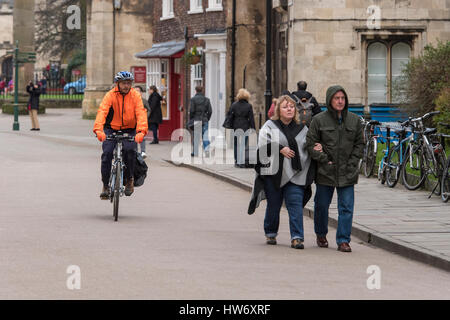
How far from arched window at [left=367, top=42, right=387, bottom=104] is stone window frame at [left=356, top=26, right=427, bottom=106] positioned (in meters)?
0.13

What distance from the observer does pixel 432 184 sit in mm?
16672

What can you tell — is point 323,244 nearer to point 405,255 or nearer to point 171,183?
point 405,255

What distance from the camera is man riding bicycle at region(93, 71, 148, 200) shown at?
1373 cm

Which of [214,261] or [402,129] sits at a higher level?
[402,129]

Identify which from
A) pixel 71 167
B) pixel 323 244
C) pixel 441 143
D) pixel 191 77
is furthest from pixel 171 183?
pixel 191 77

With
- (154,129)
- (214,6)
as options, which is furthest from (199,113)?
(214,6)

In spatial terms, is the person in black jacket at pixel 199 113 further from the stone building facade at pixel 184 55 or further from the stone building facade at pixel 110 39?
the stone building facade at pixel 110 39

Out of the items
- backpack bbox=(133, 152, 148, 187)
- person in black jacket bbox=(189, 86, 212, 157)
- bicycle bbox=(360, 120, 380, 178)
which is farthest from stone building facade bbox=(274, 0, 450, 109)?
backpack bbox=(133, 152, 148, 187)

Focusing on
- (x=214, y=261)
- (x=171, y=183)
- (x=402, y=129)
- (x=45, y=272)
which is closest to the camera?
(x=45, y=272)

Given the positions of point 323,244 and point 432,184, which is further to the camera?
point 432,184

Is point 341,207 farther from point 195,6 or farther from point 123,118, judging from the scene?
point 195,6

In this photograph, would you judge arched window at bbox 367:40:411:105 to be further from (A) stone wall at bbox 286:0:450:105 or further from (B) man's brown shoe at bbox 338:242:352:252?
(B) man's brown shoe at bbox 338:242:352:252

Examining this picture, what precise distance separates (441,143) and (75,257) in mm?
8412

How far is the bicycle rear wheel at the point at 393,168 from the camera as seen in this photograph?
17.7 m
